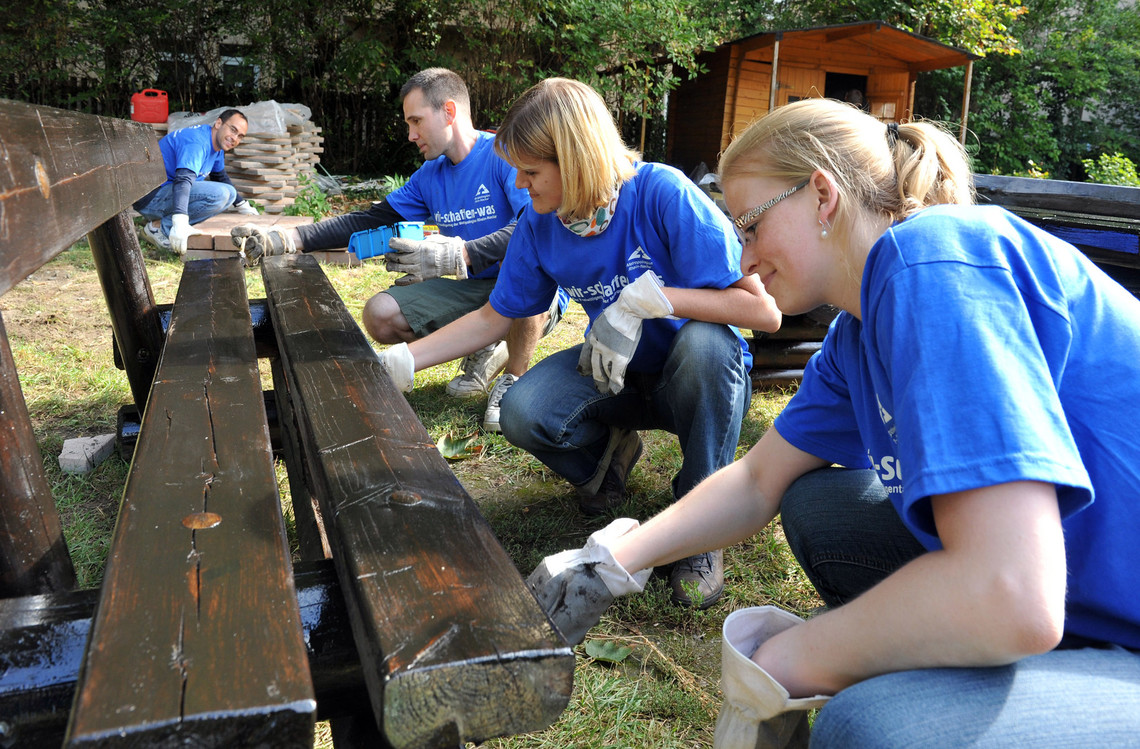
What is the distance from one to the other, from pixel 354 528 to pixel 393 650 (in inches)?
10.6

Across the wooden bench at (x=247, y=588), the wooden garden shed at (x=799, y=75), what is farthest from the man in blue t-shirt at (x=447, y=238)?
the wooden garden shed at (x=799, y=75)

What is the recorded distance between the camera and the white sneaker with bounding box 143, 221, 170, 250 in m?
6.71

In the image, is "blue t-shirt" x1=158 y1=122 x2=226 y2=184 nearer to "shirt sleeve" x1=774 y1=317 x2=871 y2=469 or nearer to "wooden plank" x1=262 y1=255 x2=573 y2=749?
"wooden plank" x1=262 y1=255 x2=573 y2=749

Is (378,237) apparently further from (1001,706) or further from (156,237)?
(156,237)

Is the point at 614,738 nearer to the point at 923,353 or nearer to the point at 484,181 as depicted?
the point at 923,353

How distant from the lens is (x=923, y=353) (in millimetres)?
981

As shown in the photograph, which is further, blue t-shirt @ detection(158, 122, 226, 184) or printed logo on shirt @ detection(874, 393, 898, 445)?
blue t-shirt @ detection(158, 122, 226, 184)

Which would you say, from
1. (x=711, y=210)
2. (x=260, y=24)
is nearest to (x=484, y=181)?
(x=711, y=210)

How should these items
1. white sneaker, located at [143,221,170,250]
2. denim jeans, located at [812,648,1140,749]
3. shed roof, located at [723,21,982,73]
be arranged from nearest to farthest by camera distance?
1. denim jeans, located at [812,648,1140,749]
2. white sneaker, located at [143,221,170,250]
3. shed roof, located at [723,21,982,73]

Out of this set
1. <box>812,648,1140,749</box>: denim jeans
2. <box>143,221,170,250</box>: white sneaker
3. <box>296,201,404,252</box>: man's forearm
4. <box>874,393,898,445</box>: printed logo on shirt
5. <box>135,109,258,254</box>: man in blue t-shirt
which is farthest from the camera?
<box>143,221,170,250</box>: white sneaker

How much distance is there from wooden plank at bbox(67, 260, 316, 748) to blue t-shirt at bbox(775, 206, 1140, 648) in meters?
0.72

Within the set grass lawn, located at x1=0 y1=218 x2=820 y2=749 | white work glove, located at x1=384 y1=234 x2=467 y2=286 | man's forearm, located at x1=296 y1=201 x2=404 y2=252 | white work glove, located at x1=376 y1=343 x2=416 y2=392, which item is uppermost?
man's forearm, located at x1=296 y1=201 x2=404 y2=252

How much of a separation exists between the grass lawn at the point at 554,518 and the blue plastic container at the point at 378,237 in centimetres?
67

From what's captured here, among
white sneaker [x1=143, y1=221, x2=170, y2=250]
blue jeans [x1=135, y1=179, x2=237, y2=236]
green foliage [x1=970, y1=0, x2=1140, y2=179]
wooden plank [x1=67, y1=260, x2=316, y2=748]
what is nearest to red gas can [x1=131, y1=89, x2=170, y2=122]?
blue jeans [x1=135, y1=179, x2=237, y2=236]
